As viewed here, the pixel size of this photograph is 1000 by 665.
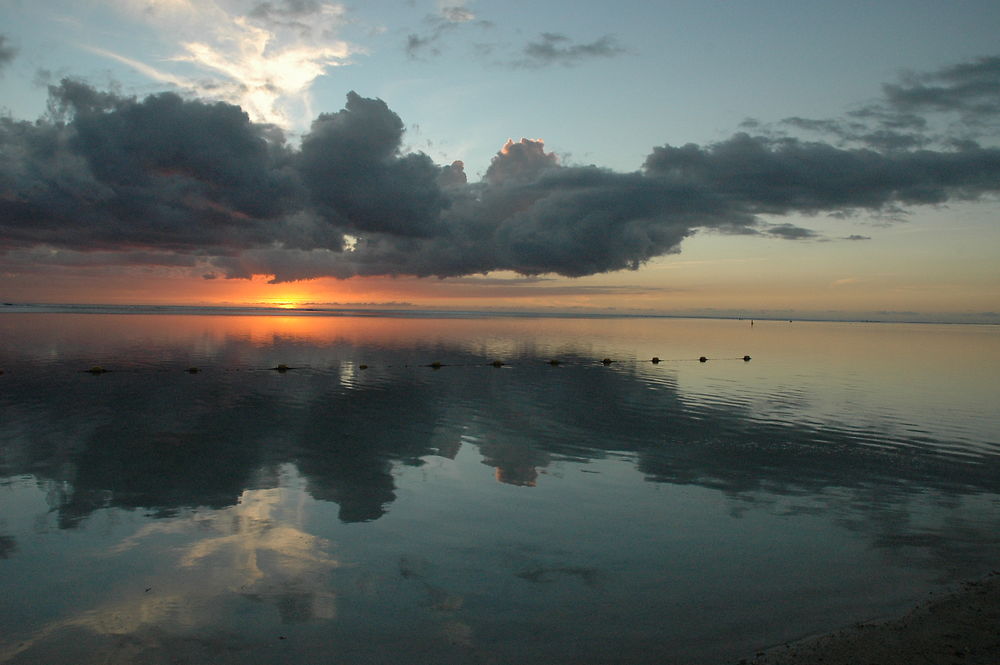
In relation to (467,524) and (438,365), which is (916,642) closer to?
(467,524)

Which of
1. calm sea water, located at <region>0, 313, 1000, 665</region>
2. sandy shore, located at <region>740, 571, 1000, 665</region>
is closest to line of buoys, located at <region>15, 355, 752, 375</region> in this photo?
calm sea water, located at <region>0, 313, 1000, 665</region>

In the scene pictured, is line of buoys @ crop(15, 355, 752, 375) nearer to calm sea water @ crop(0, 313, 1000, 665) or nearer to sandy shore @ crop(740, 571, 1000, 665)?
calm sea water @ crop(0, 313, 1000, 665)

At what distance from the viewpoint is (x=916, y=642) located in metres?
9.40

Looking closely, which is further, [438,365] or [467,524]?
[438,365]

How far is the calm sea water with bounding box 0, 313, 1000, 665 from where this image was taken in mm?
10117

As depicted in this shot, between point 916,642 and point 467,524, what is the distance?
9369mm

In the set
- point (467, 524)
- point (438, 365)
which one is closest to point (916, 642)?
point (467, 524)

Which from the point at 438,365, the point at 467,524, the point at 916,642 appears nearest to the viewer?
the point at 916,642

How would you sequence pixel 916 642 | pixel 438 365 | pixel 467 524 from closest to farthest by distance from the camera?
pixel 916 642
pixel 467 524
pixel 438 365

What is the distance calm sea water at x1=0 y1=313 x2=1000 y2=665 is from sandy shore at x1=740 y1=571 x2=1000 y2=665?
496 mm

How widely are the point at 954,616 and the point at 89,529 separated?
17.7m

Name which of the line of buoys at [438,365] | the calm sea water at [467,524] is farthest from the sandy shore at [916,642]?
the line of buoys at [438,365]

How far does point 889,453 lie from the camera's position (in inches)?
940

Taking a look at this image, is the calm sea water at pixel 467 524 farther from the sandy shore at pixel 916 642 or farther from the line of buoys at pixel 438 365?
the line of buoys at pixel 438 365
